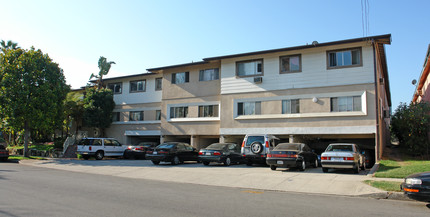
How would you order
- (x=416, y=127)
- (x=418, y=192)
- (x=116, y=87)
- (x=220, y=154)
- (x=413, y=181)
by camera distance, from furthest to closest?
(x=116, y=87)
(x=416, y=127)
(x=220, y=154)
(x=413, y=181)
(x=418, y=192)

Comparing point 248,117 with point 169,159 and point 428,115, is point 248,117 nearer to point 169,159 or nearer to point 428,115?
point 169,159

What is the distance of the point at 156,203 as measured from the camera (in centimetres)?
800

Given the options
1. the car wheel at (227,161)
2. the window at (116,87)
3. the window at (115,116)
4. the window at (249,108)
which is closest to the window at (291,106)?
the window at (249,108)

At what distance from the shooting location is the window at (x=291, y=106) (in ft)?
73.8

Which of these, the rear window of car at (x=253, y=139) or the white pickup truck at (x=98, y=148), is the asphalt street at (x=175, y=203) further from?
the white pickup truck at (x=98, y=148)

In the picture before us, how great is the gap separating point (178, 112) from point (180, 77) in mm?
3102

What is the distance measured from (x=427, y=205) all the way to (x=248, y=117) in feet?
52.7

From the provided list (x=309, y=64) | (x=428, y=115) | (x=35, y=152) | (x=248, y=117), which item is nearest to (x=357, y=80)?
(x=309, y=64)

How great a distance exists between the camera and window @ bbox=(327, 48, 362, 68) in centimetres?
2097

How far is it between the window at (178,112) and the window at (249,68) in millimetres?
5872

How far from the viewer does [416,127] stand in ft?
66.9

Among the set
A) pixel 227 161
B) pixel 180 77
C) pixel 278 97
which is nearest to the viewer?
pixel 227 161

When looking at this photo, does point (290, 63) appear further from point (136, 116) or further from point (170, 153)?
point (136, 116)

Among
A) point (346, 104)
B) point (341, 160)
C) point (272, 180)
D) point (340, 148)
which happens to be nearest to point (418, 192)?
point (272, 180)
